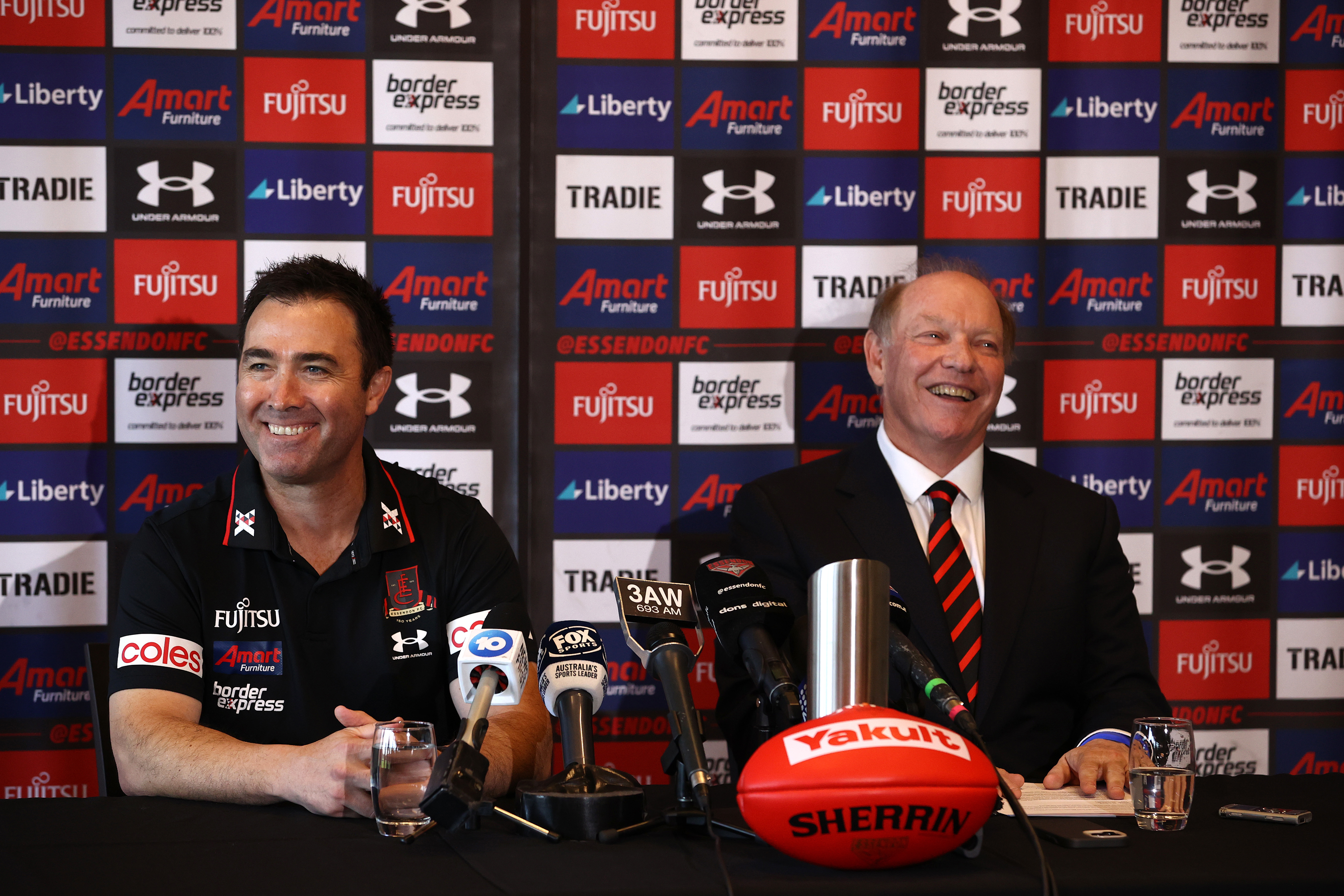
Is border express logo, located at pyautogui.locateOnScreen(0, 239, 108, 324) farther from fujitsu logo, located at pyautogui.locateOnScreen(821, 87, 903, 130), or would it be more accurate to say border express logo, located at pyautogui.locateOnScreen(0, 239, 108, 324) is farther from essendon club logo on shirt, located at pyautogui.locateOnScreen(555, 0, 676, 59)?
fujitsu logo, located at pyautogui.locateOnScreen(821, 87, 903, 130)

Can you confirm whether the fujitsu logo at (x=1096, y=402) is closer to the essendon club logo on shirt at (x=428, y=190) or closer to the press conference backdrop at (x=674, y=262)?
the press conference backdrop at (x=674, y=262)

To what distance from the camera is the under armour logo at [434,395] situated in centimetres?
266

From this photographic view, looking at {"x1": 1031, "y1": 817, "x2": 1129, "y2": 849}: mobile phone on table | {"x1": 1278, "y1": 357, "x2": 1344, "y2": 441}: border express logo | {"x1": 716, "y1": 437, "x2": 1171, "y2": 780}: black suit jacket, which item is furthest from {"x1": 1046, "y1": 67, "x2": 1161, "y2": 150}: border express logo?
{"x1": 1031, "y1": 817, "x2": 1129, "y2": 849}: mobile phone on table

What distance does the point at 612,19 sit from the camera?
8.80 feet

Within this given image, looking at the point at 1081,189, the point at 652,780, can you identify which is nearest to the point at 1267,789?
the point at 652,780

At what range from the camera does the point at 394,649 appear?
188 centimetres

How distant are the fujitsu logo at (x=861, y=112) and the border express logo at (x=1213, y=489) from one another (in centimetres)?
111

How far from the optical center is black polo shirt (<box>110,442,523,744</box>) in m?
1.79

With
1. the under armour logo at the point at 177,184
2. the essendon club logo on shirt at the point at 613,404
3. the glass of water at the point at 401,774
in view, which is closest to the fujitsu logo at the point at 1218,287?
the essendon club logo on shirt at the point at 613,404

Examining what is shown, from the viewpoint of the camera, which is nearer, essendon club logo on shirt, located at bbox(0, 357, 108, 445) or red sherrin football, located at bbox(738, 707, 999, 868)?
red sherrin football, located at bbox(738, 707, 999, 868)

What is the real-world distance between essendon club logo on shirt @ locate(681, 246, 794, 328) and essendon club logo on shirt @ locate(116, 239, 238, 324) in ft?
3.63

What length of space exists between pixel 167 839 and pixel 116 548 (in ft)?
5.30

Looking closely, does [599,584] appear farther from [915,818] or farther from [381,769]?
[915,818]

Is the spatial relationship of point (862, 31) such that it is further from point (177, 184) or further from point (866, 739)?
point (866, 739)
